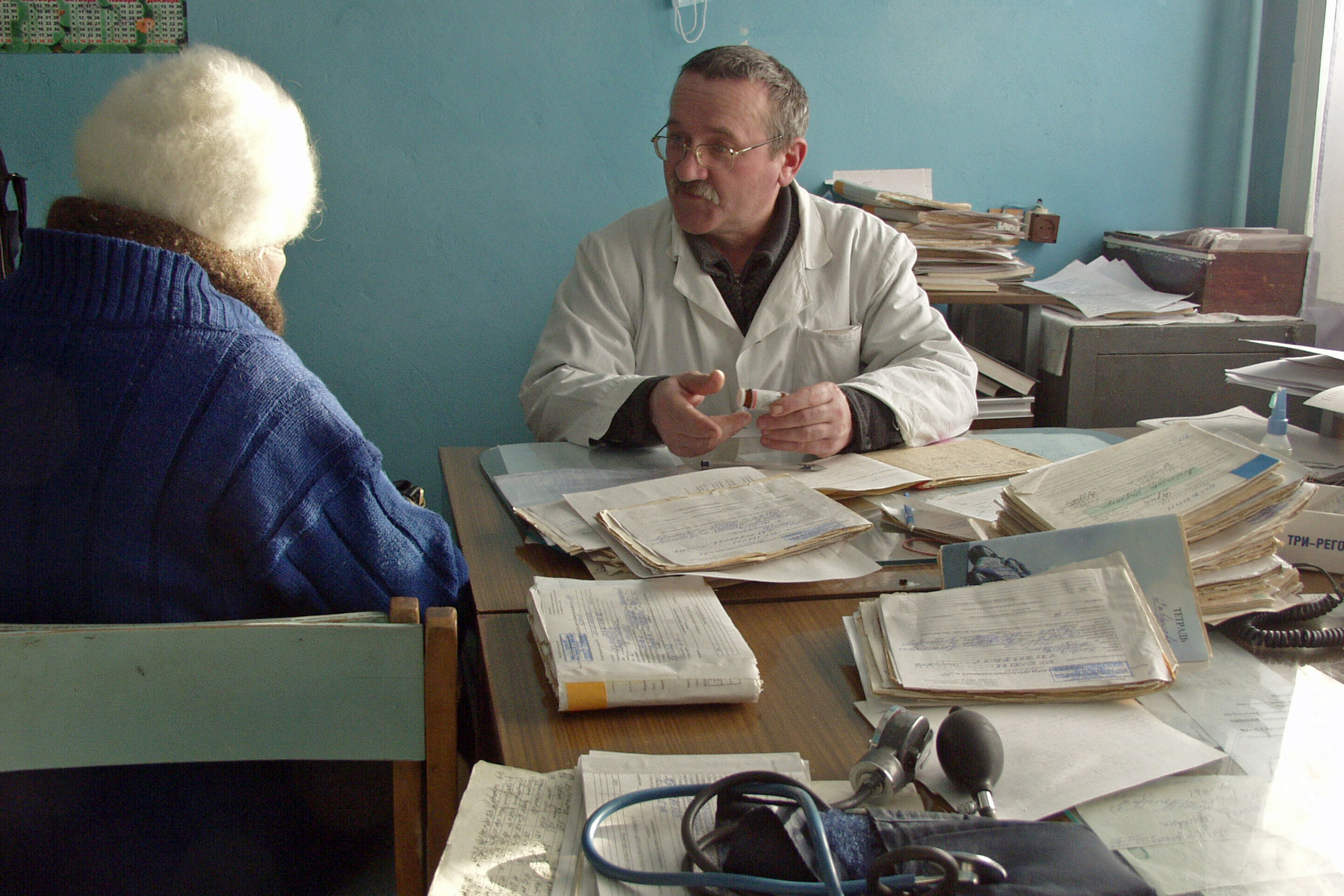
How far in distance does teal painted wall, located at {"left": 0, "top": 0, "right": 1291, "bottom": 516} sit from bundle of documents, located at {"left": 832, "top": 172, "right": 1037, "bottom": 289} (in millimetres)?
234

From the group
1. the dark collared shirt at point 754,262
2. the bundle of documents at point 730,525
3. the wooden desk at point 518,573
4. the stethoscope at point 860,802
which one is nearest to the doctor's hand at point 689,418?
the bundle of documents at point 730,525

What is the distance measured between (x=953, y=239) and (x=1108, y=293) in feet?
1.52

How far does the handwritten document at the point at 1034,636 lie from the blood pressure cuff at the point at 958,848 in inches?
8.5

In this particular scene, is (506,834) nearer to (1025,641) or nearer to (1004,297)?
(1025,641)

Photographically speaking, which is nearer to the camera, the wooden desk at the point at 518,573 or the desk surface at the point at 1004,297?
the wooden desk at the point at 518,573

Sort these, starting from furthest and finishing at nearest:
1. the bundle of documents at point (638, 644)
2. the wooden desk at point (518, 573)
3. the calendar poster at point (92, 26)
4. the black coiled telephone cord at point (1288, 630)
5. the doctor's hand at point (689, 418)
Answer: the calendar poster at point (92, 26)
the doctor's hand at point (689, 418)
the wooden desk at point (518, 573)
the black coiled telephone cord at point (1288, 630)
the bundle of documents at point (638, 644)

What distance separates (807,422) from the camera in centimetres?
153

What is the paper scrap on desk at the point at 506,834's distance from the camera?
0.64 meters

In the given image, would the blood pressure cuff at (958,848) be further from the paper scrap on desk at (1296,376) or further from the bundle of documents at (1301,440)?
the paper scrap on desk at (1296,376)

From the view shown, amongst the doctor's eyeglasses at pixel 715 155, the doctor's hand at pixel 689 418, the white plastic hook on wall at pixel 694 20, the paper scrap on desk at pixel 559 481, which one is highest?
the white plastic hook on wall at pixel 694 20

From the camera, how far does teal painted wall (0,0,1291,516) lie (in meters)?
2.52

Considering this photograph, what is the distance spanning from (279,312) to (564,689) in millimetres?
601

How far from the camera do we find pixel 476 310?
108 inches

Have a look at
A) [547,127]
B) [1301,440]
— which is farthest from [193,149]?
[547,127]
